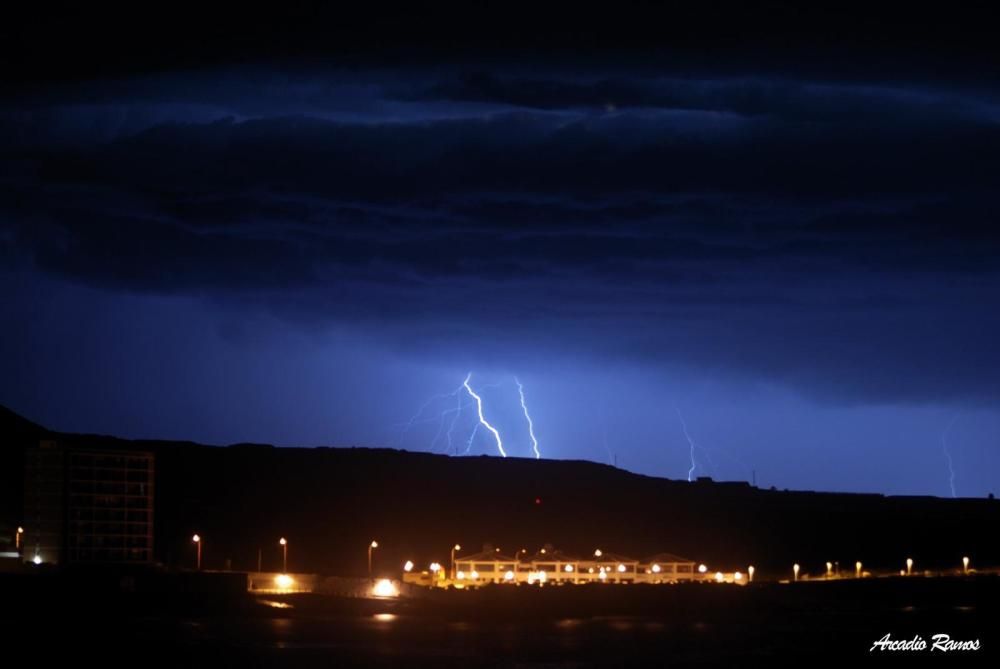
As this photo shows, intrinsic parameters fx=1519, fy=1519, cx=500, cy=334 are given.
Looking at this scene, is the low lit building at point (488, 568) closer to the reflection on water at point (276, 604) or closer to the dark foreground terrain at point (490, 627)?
the dark foreground terrain at point (490, 627)

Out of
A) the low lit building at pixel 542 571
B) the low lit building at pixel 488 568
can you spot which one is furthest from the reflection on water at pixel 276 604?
the low lit building at pixel 488 568

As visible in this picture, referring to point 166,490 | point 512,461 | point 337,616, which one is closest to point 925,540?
point 512,461

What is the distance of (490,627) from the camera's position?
215 feet

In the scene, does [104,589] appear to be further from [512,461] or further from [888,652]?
[512,461]

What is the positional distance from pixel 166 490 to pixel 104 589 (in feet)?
256

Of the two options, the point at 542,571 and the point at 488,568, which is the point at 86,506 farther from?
the point at 542,571

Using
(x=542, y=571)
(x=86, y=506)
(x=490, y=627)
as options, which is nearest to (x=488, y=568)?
(x=542, y=571)

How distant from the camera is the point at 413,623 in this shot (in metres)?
65.5

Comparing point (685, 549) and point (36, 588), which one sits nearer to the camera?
point (36, 588)

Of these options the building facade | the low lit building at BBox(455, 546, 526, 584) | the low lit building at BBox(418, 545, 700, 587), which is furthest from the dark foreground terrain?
the low lit building at BBox(455, 546, 526, 584)

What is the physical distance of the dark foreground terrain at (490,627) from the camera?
5159 cm

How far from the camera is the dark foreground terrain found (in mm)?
51594

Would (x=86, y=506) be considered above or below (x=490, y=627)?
above

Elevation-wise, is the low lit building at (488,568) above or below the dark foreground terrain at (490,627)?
above
